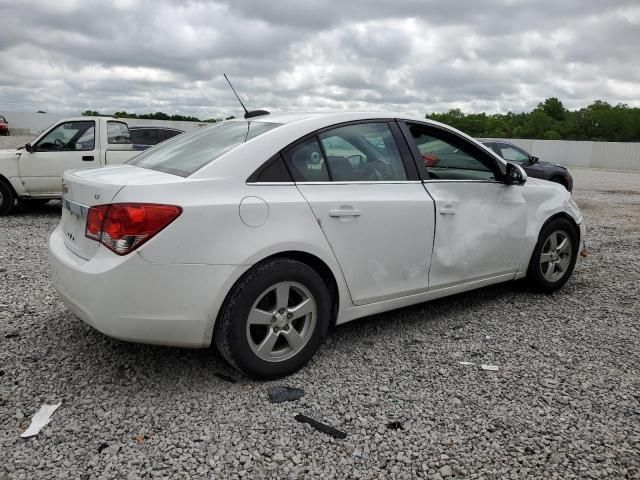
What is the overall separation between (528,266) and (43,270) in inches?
187

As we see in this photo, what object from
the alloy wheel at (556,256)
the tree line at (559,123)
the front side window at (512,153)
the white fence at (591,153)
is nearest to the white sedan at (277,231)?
the alloy wheel at (556,256)

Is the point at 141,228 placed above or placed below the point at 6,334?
above

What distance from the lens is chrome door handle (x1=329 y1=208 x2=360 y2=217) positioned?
332 cm

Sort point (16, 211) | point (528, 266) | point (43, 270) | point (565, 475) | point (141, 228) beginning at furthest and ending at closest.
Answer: point (16, 211) → point (43, 270) → point (528, 266) → point (141, 228) → point (565, 475)

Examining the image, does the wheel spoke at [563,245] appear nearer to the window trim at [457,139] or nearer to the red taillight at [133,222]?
the window trim at [457,139]

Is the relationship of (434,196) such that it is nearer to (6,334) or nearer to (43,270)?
(6,334)

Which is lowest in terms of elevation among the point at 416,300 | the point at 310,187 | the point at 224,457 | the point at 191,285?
the point at 224,457

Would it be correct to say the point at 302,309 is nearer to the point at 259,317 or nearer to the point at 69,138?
the point at 259,317

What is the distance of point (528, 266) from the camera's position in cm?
483

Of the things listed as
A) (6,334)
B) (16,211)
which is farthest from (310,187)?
(16,211)

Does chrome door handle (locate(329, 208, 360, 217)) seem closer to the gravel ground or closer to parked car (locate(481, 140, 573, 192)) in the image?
the gravel ground

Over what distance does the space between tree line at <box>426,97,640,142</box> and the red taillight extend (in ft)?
208

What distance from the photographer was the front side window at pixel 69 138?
29.7 ft

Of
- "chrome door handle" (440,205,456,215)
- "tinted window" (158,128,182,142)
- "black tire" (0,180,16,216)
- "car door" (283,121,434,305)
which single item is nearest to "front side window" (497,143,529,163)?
"tinted window" (158,128,182,142)
